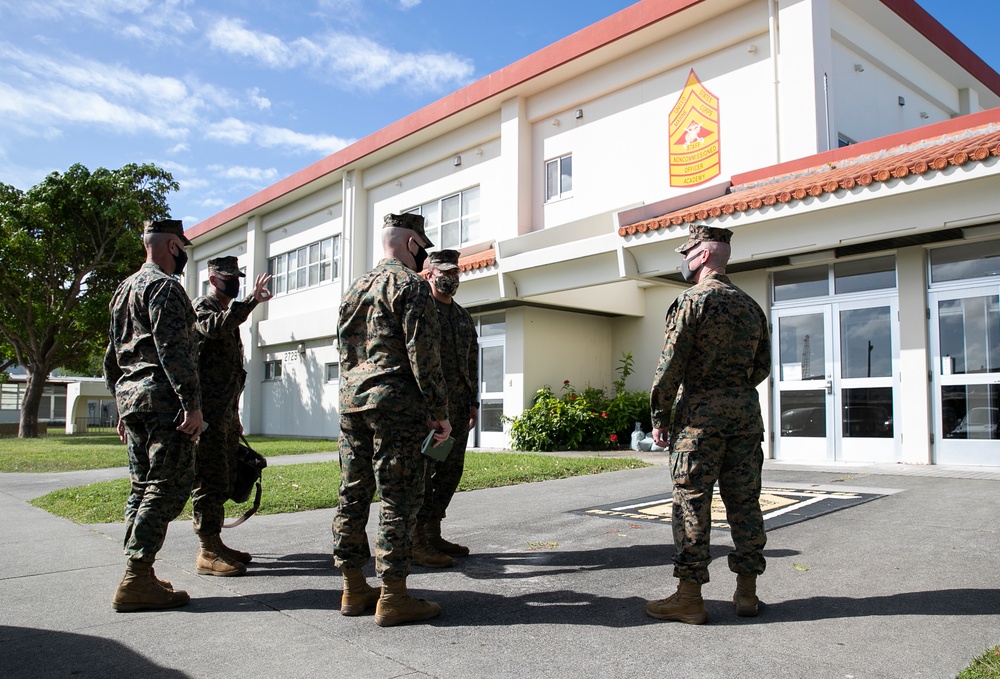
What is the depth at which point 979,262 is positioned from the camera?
32.5ft

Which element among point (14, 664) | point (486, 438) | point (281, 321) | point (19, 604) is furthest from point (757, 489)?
point (281, 321)

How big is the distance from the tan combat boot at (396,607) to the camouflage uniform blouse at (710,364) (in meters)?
1.56

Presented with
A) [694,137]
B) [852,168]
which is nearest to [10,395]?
[694,137]

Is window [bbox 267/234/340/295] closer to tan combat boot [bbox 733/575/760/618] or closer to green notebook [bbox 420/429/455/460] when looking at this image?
green notebook [bbox 420/429/455/460]

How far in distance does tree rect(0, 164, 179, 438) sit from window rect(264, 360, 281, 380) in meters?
5.24

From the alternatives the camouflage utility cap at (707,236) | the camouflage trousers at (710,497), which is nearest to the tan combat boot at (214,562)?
the camouflage trousers at (710,497)

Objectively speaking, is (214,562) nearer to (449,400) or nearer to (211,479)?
(211,479)

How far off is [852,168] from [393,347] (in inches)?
355

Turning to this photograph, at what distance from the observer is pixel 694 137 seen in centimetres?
1415

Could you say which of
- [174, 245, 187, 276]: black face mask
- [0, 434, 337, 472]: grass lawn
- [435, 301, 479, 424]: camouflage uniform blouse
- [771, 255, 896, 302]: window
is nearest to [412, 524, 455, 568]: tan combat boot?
[435, 301, 479, 424]: camouflage uniform blouse

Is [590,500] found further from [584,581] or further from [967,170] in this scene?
[967,170]

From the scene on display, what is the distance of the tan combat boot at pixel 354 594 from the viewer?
3.83 m

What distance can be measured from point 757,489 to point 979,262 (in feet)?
26.8

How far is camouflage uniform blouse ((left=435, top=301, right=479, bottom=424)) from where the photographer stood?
5.16 meters
